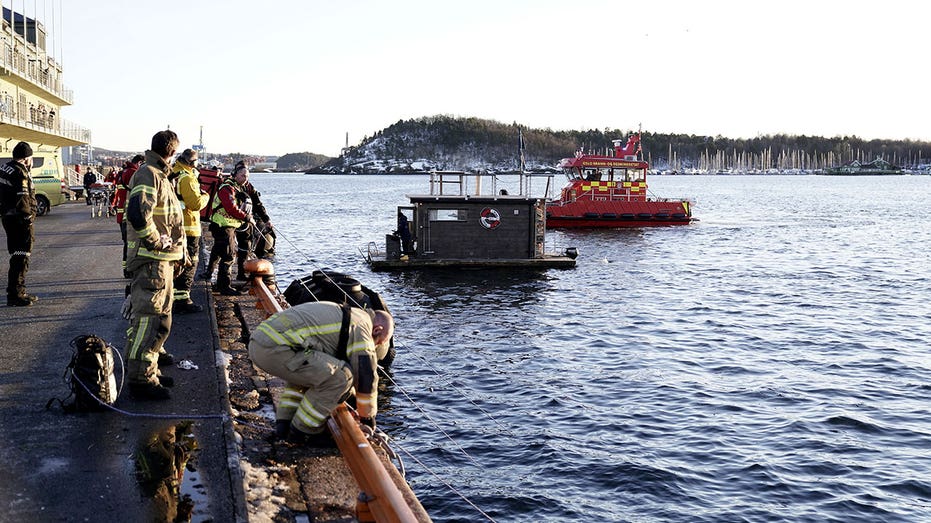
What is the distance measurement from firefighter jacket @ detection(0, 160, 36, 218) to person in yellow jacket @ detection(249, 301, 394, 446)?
5745 millimetres

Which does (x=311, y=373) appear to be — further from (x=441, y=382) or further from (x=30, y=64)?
(x=30, y=64)

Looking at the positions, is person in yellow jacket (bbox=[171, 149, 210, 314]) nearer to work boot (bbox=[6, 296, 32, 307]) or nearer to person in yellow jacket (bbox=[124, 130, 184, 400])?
work boot (bbox=[6, 296, 32, 307])

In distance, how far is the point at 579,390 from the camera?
1363 cm

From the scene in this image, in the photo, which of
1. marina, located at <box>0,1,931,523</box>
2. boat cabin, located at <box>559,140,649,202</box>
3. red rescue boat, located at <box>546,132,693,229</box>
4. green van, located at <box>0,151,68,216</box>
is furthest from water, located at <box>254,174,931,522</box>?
boat cabin, located at <box>559,140,649,202</box>

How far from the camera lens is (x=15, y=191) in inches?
418

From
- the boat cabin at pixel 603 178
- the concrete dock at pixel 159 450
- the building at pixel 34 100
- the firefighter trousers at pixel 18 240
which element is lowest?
the concrete dock at pixel 159 450

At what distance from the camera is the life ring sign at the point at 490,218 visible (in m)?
25.5

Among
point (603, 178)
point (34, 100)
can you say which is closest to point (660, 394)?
point (603, 178)

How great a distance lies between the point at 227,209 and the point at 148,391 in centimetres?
597

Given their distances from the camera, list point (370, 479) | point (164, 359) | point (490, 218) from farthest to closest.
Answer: point (490, 218), point (164, 359), point (370, 479)

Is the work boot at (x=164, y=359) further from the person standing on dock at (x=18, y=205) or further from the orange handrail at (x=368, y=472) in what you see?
the person standing on dock at (x=18, y=205)

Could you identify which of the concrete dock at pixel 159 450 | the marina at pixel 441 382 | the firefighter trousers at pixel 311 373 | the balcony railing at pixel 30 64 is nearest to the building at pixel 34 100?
the balcony railing at pixel 30 64

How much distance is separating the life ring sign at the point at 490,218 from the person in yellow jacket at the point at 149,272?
59.7ft

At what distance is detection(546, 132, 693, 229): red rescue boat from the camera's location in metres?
43.3
